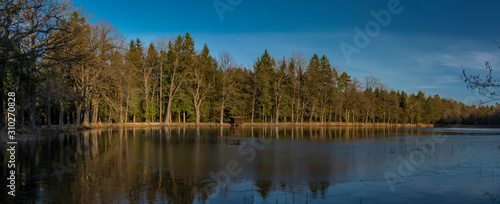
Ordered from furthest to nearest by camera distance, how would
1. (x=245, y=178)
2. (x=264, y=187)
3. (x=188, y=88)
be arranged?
(x=188, y=88)
(x=245, y=178)
(x=264, y=187)

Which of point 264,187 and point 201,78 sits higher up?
point 201,78

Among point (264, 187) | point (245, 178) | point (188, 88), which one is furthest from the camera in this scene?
point (188, 88)

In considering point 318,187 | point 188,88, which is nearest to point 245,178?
point 318,187

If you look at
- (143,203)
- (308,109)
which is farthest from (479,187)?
(308,109)

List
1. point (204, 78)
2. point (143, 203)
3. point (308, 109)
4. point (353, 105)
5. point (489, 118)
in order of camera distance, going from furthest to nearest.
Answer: point (489, 118), point (353, 105), point (308, 109), point (204, 78), point (143, 203)

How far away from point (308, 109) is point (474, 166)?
217 ft

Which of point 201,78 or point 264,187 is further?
point 201,78

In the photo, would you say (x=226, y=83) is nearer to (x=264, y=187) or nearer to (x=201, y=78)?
(x=201, y=78)

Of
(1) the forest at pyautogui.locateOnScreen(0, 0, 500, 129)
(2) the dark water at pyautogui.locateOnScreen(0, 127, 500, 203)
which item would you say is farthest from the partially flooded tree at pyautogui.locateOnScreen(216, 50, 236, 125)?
(2) the dark water at pyautogui.locateOnScreen(0, 127, 500, 203)

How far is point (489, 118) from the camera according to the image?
113m

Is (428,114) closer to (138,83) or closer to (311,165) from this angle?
(138,83)

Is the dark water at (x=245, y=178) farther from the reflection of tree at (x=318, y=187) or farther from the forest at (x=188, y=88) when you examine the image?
the forest at (x=188, y=88)

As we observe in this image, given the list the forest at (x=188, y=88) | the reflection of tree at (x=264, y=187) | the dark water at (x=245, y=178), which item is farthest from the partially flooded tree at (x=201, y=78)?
the reflection of tree at (x=264, y=187)

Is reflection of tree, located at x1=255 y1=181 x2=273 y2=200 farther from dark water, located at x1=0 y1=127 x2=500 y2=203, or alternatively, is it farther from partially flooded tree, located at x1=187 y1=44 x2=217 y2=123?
partially flooded tree, located at x1=187 y1=44 x2=217 y2=123
